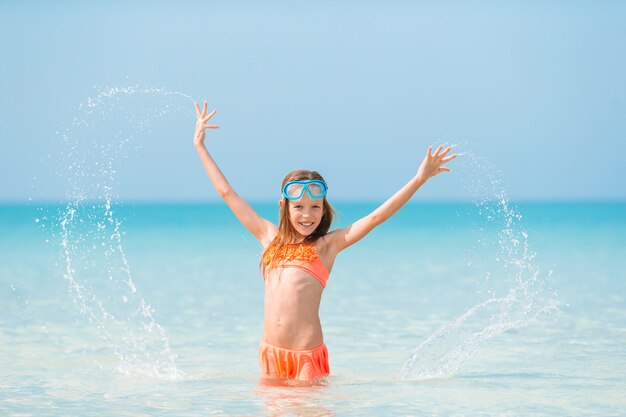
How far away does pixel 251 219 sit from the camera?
241 inches

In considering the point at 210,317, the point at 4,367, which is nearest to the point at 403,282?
the point at 210,317

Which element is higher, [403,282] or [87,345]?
[403,282]

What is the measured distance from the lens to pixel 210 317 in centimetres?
1045

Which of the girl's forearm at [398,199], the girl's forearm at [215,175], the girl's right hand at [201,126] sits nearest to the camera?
the girl's forearm at [398,199]

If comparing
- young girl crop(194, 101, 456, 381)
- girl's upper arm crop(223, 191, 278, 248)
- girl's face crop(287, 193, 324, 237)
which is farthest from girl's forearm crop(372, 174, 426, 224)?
girl's upper arm crop(223, 191, 278, 248)

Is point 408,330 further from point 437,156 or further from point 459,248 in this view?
point 459,248

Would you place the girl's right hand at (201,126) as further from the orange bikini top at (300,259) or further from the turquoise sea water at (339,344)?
the turquoise sea water at (339,344)

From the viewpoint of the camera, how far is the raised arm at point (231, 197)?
6.07 meters

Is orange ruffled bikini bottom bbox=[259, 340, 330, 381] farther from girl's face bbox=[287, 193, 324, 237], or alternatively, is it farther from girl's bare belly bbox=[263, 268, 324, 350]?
girl's face bbox=[287, 193, 324, 237]

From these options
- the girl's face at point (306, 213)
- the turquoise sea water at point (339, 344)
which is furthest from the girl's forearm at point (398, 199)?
the turquoise sea water at point (339, 344)

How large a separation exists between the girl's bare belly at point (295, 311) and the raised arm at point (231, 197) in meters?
0.34

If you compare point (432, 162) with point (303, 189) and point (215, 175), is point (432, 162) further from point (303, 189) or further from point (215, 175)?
point (215, 175)

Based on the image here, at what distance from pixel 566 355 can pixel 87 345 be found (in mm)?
4014

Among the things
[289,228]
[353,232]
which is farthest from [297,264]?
[353,232]
